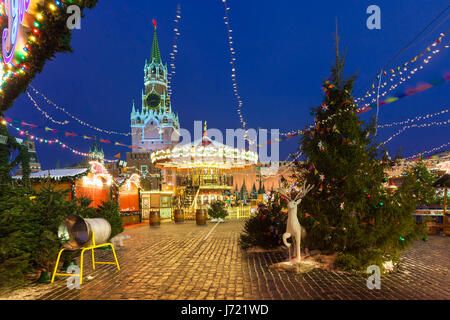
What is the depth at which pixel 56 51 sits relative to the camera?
5.79 m

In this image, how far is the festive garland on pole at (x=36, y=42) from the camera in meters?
4.93

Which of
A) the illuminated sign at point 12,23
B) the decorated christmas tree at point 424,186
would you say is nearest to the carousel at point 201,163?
the decorated christmas tree at point 424,186

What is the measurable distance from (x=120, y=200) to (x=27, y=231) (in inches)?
483

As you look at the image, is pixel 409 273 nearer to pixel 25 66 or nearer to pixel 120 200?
pixel 25 66

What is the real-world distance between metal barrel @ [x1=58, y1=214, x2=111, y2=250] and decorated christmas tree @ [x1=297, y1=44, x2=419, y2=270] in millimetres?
4343

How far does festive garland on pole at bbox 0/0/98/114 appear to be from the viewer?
16.2ft

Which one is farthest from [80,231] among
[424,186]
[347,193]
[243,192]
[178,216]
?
[243,192]

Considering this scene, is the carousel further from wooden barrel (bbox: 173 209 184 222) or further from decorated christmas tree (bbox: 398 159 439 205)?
decorated christmas tree (bbox: 398 159 439 205)

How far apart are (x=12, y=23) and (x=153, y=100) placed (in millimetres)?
81082

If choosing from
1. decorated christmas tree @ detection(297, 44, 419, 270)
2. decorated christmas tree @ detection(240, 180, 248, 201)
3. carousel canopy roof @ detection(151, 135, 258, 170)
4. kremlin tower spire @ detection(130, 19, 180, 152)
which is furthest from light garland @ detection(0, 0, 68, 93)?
kremlin tower spire @ detection(130, 19, 180, 152)

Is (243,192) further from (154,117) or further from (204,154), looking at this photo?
(154,117)

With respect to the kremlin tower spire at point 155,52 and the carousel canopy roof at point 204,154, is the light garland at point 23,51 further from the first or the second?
the kremlin tower spire at point 155,52
